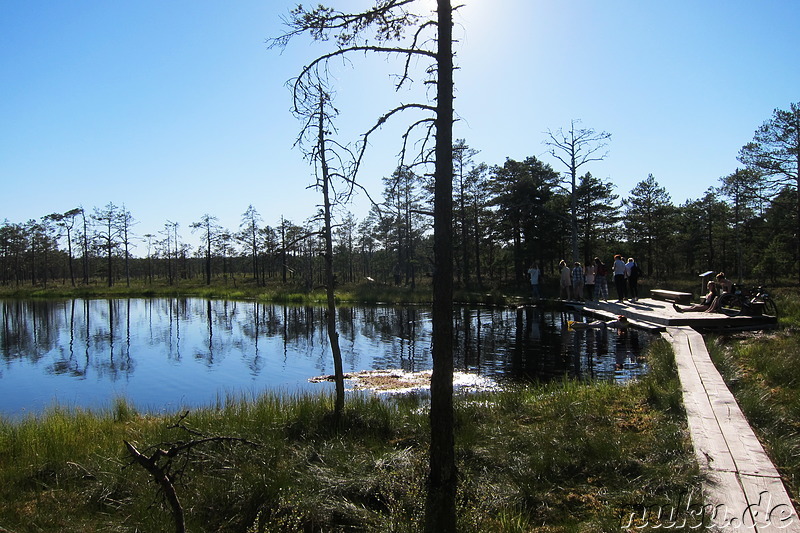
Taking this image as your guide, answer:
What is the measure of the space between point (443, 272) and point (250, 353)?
14.5 meters

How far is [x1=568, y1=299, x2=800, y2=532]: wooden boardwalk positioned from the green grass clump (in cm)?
19

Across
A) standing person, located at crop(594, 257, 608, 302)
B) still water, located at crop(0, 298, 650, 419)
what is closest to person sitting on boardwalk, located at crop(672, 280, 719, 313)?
still water, located at crop(0, 298, 650, 419)

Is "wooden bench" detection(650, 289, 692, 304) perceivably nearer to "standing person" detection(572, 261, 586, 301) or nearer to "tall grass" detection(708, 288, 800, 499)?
"standing person" detection(572, 261, 586, 301)

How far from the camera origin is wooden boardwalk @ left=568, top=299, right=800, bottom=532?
3.28 meters

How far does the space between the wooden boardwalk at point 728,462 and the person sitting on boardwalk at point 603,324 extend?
8650 millimetres

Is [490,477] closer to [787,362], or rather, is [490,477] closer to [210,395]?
[787,362]

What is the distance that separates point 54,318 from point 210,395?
2456 cm

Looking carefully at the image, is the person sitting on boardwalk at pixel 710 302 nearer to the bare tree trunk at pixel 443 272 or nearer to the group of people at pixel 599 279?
the group of people at pixel 599 279

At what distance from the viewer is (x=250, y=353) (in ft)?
56.9

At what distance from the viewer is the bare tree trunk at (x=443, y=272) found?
4.29 m

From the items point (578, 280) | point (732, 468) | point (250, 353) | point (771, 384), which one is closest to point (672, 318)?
point (771, 384)

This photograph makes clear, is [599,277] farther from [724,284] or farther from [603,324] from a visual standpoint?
[724,284]

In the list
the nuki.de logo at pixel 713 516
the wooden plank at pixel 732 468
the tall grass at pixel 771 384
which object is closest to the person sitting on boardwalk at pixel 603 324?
the tall grass at pixel 771 384

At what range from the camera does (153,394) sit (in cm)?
1184
